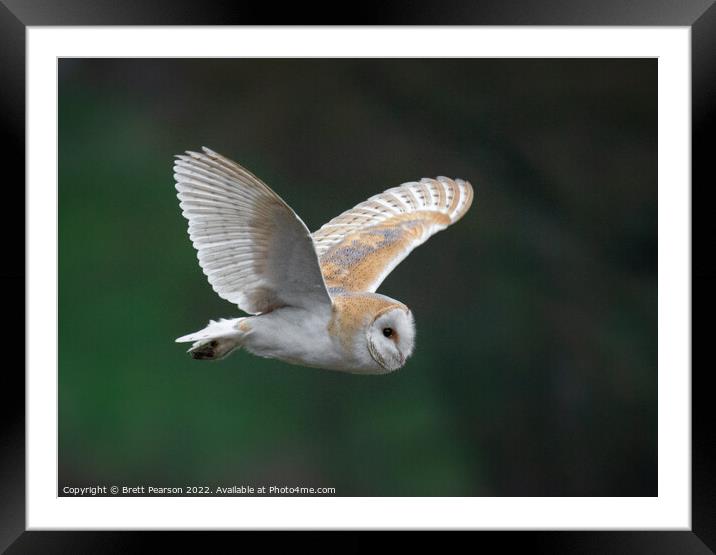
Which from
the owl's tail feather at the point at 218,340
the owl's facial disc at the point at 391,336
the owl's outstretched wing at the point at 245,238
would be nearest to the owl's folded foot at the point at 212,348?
the owl's tail feather at the point at 218,340

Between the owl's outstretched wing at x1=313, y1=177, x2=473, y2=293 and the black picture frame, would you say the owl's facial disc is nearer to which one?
the owl's outstretched wing at x1=313, y1=177, x2=473, y2=293

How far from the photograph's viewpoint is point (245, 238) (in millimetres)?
2158

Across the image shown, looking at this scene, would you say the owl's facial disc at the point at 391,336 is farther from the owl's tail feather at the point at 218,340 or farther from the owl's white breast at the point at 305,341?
the owl's tail feather at the point at 218,340

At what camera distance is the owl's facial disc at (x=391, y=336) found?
220 centimetres

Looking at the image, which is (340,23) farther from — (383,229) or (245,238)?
(383,229)

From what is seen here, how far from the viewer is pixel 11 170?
2.36 m

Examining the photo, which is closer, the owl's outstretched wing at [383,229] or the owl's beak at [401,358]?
the owl's beak at [401,358]

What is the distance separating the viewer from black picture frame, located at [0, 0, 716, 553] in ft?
7.46

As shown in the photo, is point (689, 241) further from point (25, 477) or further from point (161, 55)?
point (25, 477)

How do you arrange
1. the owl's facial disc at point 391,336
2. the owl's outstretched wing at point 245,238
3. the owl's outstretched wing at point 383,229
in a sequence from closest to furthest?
the owl's outstretched wing at point 245,238, the owl's facial disc at point 391,336, the owl's outstretched wing at point 383,229

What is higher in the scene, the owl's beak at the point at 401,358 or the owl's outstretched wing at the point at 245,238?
the owl's outstretched wing at the point at 245,238

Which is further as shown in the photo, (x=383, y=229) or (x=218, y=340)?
(x=383, y=229)

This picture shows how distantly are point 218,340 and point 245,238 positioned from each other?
290mm

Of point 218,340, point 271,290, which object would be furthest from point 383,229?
point 218,340
